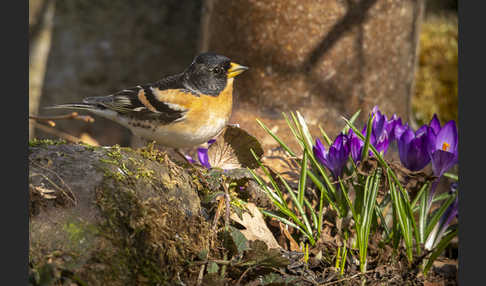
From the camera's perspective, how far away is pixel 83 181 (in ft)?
5.71

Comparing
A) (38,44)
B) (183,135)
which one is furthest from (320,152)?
(38,44)

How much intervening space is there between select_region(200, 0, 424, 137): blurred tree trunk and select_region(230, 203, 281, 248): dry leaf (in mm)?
1251

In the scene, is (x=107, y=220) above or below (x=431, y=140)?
below

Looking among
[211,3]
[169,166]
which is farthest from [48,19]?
[169,166]

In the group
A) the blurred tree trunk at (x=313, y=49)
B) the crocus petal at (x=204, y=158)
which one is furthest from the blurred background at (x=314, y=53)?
the crocus petal at (x=204, y=158)

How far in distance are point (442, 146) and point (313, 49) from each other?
56.2 inches

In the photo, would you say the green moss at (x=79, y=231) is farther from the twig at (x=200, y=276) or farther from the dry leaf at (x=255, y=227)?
the dry leaf at (x=255, y=227)

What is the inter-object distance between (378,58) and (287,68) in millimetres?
626

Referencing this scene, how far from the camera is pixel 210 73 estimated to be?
7.64 ft

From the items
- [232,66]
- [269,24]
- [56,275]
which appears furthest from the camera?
[269,24]

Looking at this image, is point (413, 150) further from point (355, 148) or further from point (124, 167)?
point (124, 167)

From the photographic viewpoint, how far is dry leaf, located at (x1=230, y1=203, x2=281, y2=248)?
2.11 metres

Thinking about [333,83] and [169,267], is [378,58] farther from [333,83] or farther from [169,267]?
[169,267]

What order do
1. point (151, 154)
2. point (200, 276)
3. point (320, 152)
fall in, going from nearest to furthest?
point (200, 276), point (151, 154), point (320, 152)
